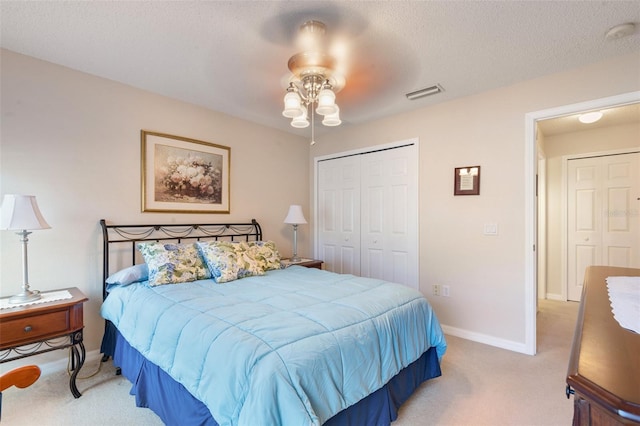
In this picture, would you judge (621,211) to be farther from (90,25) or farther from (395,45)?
(90,25)

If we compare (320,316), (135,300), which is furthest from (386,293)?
(135,300)

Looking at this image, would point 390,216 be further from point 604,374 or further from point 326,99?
point 604,374

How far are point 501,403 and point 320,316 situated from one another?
1466 mm

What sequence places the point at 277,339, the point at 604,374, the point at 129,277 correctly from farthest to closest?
the point at 129,277, the point at 277,339, the point at 604,374

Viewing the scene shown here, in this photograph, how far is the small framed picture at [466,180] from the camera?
122 inches

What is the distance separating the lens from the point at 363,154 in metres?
4.04

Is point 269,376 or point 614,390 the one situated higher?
point 614,390

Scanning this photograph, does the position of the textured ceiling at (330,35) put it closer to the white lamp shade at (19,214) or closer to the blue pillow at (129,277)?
the white lamp shade at (19,214)

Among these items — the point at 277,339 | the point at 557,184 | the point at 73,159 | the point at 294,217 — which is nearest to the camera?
the point at 277,339

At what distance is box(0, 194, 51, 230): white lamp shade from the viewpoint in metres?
1.99

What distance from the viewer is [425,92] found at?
303cm

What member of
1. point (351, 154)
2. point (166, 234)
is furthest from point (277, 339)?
point (351, 154)

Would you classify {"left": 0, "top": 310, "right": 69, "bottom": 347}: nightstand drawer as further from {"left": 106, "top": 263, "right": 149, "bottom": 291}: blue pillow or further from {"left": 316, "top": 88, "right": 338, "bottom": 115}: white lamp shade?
{"left": 316, "top": 88, "right": 338, "bottom": 115}: white lamp shade

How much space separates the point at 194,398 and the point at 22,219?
1706 mm
